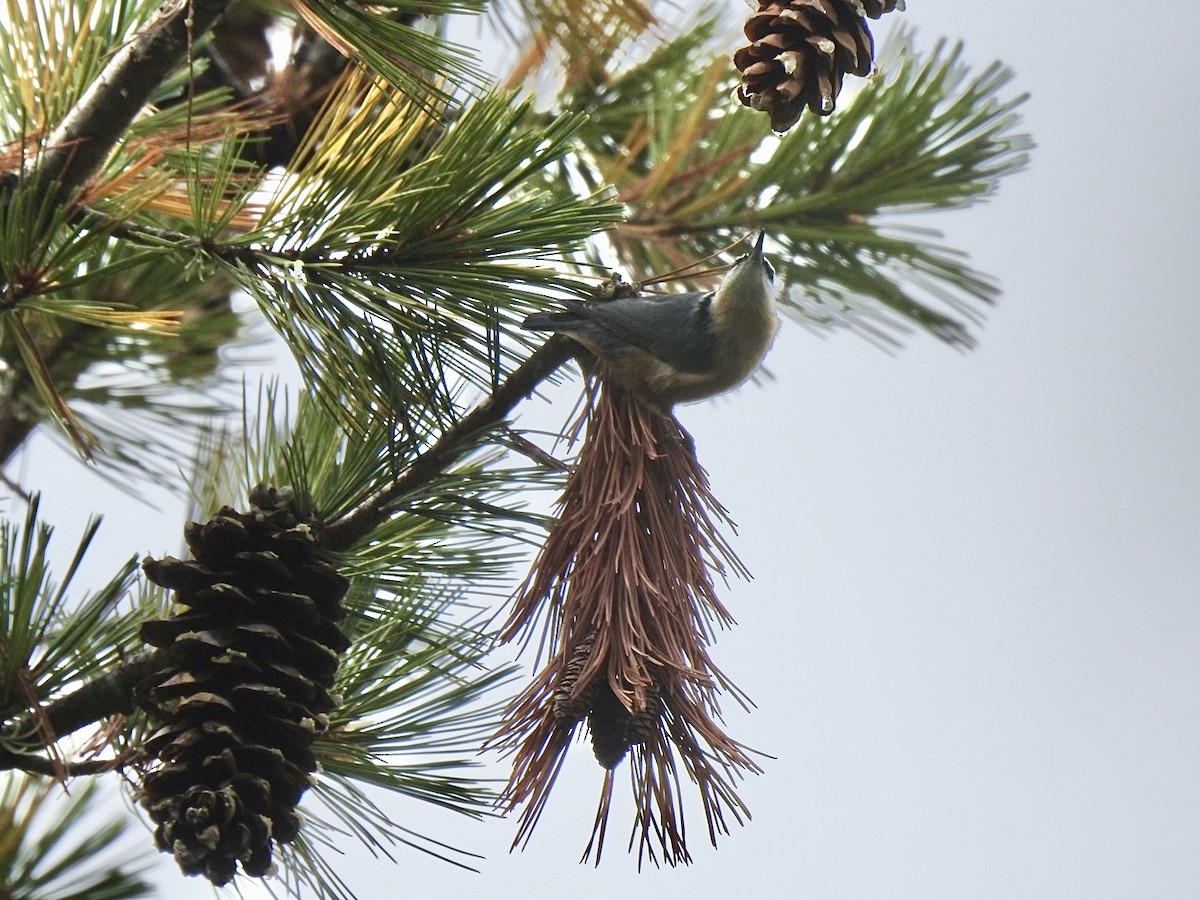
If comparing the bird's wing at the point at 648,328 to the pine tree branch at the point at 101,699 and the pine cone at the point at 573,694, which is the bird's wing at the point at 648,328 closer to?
the pine cone at the point at 573,694

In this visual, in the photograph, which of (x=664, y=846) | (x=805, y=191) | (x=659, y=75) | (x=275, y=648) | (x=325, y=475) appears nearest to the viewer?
(x=664, y=846)

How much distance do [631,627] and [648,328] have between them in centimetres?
22

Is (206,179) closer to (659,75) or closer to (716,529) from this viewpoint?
(716,529)

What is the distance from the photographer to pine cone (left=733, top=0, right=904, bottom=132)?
760mm

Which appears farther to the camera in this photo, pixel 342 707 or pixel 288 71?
pixel 288 71

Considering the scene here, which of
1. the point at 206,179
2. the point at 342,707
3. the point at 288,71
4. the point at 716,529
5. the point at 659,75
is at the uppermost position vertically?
the point at 288,71

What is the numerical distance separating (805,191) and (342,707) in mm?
685

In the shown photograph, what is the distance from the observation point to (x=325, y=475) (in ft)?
3.05

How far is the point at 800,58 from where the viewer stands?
2.49 ft

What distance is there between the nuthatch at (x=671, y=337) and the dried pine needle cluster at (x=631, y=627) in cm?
2

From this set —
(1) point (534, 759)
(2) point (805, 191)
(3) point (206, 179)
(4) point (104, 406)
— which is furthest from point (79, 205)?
(2) point (805, 191)

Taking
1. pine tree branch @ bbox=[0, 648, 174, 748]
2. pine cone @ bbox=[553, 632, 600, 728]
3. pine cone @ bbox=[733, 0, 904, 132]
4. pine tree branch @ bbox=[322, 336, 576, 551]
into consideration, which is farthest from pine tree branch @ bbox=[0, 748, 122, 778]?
pine cone @ bbox=[733, 0, 904, 132]

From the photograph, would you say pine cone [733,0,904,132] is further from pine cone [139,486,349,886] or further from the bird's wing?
pine cone [139,486,349,886]

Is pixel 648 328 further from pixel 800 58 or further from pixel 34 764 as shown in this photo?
pixel 34 764
